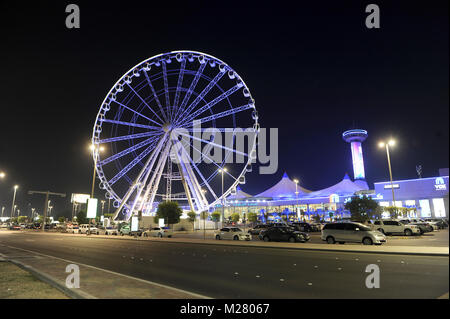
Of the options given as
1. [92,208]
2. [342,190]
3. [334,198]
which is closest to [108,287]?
[92,208]

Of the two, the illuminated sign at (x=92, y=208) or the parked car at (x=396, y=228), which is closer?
the illuminated sign at (x=92, y=208)

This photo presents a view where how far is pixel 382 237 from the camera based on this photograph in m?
21.0

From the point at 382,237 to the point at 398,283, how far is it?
1395cm

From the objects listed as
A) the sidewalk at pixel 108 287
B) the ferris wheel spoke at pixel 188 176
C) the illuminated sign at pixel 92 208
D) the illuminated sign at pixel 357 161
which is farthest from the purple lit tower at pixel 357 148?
Answer: the sidewalk at pixel 108 287

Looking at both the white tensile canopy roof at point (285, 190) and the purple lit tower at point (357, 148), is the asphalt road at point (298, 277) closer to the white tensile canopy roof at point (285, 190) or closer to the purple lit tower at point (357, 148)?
the white tensile canopy roof at point (285, 190)

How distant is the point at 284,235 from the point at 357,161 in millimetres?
135984

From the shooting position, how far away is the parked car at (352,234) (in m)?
20.8

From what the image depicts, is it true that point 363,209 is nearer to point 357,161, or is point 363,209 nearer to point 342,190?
point 342,190

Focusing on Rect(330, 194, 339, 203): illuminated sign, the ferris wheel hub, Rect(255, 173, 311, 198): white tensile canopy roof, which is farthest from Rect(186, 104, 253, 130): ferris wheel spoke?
Rect(255, 173, 311, 198): white tensile canopy roof

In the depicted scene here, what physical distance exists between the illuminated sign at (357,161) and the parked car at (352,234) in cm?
13442

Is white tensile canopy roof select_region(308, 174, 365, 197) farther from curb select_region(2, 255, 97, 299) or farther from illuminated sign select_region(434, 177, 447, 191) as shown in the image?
curb select_region(2, 255, 97, 299)

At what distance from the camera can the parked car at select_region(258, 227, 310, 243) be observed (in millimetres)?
24359

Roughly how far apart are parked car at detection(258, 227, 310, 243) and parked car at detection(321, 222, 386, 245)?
6.66ft
